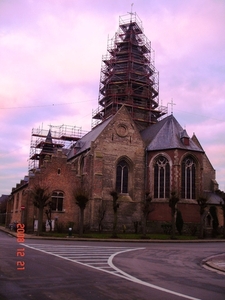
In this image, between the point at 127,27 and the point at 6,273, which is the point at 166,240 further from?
the point at 127,27

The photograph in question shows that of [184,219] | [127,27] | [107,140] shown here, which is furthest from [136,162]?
[127,27]

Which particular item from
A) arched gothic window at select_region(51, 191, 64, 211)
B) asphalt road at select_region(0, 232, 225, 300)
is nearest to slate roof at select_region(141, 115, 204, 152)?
arched gothic window at select_region(51, 191, 64, 211)

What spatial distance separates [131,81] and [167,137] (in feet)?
49.1

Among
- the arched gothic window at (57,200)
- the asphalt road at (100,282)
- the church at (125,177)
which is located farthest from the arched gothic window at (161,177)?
the asphalt road at (100,282)

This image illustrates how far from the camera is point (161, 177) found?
4253cm

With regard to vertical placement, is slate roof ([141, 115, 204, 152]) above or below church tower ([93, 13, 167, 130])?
below

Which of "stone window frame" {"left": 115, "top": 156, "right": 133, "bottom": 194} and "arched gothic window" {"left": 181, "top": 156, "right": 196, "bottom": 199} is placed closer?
"arched gothic window" {"left": 181, "top": 156, "right": 196, "bottom": 199}

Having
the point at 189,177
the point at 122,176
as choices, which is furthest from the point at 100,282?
the point at 189,177

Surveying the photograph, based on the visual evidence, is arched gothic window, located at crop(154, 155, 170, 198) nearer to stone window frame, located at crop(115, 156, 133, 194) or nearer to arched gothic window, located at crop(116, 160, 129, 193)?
stone window frame, located at crop(115, 156, 133, 194)

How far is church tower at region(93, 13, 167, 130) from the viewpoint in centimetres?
5509

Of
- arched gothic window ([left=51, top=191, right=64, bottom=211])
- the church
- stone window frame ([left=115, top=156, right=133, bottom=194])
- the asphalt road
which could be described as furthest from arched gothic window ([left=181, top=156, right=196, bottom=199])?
the asphalt road

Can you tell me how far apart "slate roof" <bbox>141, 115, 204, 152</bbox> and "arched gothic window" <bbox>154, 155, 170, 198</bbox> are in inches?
67.1

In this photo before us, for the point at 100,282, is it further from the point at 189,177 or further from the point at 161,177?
the point at 189,177

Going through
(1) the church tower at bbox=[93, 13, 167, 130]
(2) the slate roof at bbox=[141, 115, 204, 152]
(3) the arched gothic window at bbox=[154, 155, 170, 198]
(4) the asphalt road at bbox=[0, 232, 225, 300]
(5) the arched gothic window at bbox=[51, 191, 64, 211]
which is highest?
(1) the church tower at bbox=[93, 13, 167, 130]
